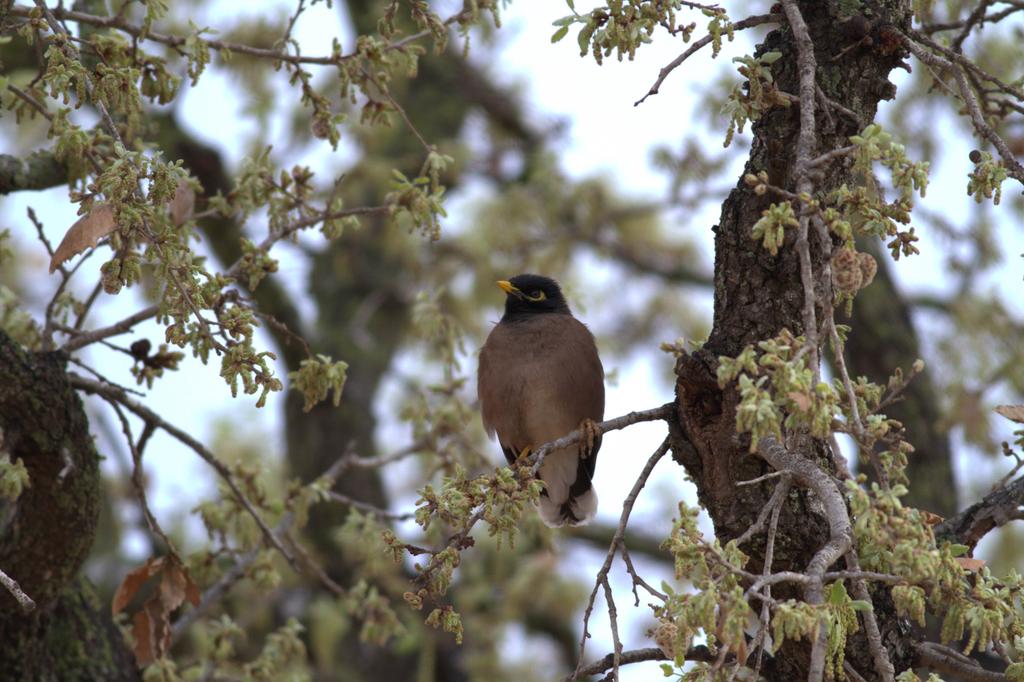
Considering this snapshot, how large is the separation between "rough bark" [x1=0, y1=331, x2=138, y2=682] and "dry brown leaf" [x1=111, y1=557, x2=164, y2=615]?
0.23 m

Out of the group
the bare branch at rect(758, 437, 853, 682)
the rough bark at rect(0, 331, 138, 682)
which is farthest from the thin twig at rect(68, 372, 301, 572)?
the bare branch at rect(758, 437, 853, 682)

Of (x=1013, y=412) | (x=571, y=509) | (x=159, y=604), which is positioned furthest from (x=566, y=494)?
(x=1013, y=412)

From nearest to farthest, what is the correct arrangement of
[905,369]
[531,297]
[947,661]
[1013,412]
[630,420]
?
[1013,412], [947,661], [630,420], [531,297], [905,369]

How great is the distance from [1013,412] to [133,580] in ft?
10.4

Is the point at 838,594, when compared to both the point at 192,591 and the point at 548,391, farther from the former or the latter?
the point at 548,391

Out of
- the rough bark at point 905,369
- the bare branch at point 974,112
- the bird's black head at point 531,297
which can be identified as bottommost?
the bare branch at point 974,112

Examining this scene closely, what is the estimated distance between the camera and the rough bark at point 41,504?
4.10 metres

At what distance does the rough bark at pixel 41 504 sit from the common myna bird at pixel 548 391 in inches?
87.9

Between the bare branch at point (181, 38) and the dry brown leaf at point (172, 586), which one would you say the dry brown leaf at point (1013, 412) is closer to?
the bare branch at point (181, 38)

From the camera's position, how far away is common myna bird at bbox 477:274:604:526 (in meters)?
5.96

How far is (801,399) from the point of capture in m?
2.52

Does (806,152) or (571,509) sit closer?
(806,152)

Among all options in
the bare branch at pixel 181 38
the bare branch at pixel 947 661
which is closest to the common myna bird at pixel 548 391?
the bare branch at pixel 181 38

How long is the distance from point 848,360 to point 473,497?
5.12 metres
